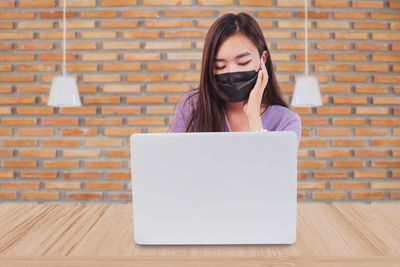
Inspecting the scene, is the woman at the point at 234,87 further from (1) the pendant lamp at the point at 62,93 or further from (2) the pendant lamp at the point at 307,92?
(1) the pendant lamp at the point at 62,93

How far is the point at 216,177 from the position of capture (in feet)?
2.39

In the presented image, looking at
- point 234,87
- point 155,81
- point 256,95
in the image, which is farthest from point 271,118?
point 155,81

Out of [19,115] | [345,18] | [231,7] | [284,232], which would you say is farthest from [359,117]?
[19,115]

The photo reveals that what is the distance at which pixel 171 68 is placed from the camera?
261 cm

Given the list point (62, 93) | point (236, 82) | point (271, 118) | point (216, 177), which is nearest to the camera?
A: point (216, 177)

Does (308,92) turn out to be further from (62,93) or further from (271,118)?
(62,93)

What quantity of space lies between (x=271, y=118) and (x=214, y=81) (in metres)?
0.42

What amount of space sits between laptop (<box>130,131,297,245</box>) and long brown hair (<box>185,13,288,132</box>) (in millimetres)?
693

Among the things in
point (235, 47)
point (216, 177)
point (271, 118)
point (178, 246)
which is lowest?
point (178, 246)

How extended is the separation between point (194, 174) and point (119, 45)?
2124mm

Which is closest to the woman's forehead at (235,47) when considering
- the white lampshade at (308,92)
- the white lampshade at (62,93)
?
the white lampshade at (308,92)

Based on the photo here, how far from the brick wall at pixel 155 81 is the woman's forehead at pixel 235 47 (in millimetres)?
1192

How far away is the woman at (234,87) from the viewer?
54.2 inches

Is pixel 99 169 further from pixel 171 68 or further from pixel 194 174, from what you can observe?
pixel 194 174
